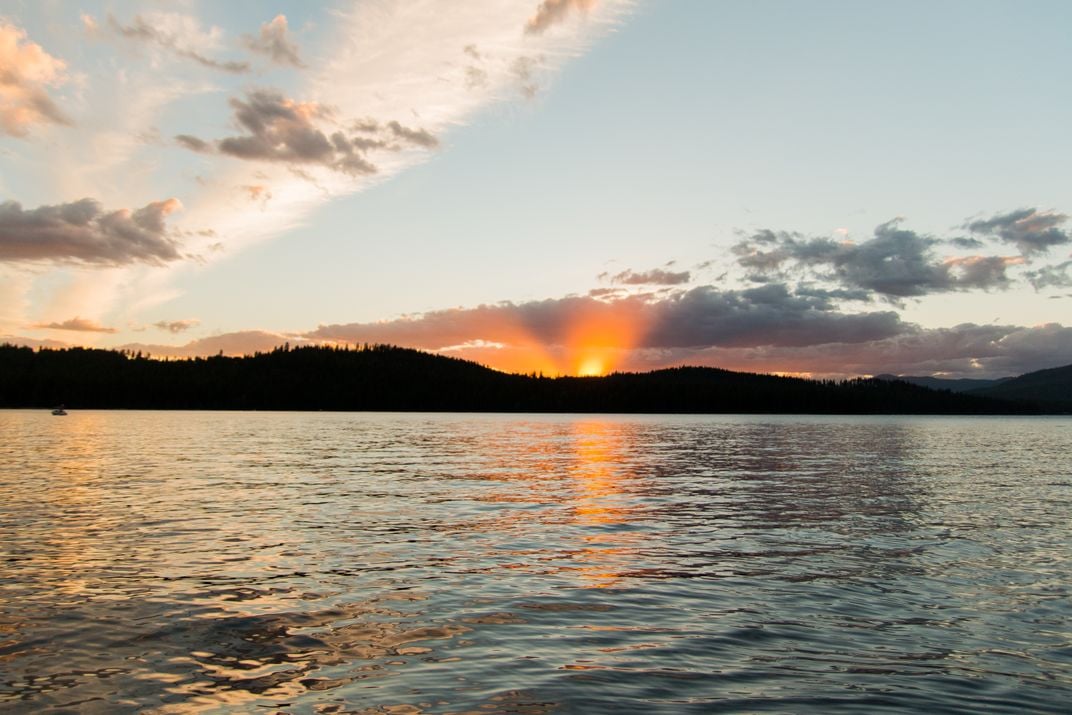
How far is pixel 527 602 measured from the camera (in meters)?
19.9

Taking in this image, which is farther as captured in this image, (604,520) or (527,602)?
(604,520)

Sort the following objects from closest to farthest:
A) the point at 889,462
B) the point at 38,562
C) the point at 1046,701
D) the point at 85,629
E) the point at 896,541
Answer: the point at 1046,701
the point at 85,629
the point at 38,562
the point at 896,541
the point at 889,462

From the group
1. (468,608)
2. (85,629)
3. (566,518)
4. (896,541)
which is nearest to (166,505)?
(566,518)

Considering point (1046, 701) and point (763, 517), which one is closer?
point (1046, 701)

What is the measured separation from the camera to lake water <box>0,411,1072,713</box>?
13.6 metres

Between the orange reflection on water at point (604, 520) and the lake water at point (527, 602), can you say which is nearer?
the lake water at point (527, 602)

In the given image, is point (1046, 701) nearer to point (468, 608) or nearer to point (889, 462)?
point (468, 608)

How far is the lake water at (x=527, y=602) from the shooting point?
1358cm

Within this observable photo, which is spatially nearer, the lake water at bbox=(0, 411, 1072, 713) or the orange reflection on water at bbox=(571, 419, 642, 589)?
the lake water at bbox=(0, 411, 1072, 713)

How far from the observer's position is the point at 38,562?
2422cm

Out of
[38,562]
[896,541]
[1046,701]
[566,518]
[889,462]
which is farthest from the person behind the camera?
[889,462]

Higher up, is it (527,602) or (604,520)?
(527,602)

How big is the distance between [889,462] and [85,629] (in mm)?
76306

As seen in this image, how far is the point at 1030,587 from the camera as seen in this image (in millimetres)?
22203
